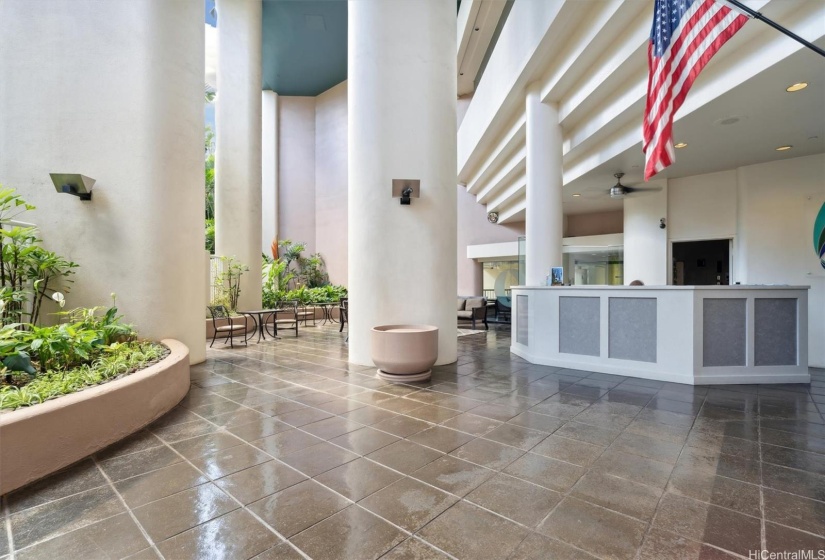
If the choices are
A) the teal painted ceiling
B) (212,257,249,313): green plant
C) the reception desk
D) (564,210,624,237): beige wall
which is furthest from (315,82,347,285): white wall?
the reception desk

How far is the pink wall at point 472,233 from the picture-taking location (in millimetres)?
14641

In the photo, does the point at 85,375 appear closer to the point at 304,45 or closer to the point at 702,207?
the point at 702,207

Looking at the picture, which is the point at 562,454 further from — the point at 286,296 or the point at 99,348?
the point at 286,296

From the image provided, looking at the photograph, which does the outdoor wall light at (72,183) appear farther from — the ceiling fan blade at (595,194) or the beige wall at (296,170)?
the beige wall at (296,170)

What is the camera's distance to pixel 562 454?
9.71ft

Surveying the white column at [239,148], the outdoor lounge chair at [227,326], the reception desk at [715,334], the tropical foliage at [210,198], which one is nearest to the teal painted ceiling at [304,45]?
the white column at [239,148]

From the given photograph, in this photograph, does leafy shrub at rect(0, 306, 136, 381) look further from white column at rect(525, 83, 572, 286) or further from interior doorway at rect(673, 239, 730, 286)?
interior doorway at rect(673, 239, 730, 286)

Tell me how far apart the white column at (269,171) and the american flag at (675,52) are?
16.6m

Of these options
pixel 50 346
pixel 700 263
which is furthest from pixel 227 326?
pixel 700 263

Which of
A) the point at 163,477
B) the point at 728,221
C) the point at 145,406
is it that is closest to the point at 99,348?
the point at 145,406

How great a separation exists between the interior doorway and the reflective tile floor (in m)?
8.22

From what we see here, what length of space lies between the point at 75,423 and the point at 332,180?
55.6ft

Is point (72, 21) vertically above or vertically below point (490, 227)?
above

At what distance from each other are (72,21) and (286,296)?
9689 mm
